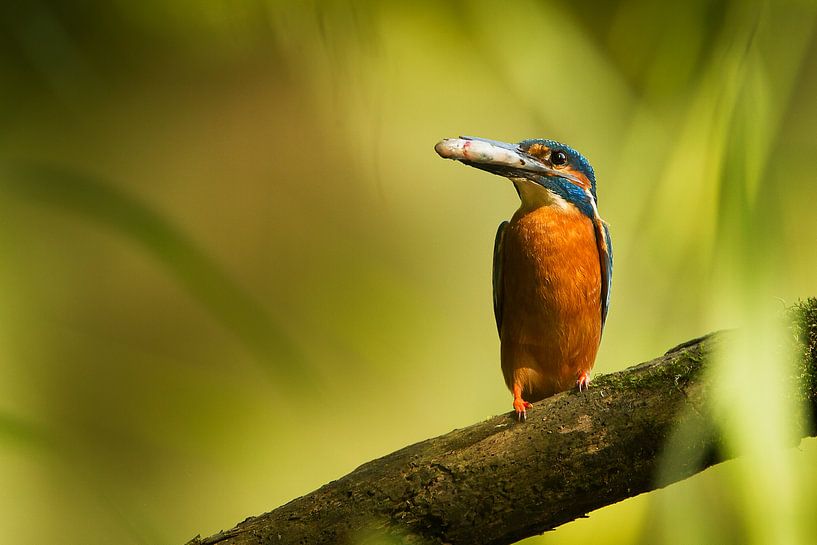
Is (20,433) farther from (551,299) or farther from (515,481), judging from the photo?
(551,299)

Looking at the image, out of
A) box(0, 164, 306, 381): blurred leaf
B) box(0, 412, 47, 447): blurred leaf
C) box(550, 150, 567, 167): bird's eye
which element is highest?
box(550, 150, 567, 167): bird's eye

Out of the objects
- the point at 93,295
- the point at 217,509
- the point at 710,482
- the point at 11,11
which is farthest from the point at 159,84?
the point at 11,11

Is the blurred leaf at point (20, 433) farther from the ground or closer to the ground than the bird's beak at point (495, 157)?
→ closer to the ground

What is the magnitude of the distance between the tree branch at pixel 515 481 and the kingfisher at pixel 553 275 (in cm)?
79

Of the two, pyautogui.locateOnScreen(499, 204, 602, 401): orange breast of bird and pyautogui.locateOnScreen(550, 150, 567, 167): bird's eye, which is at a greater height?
pyautogui.locateOnScreen(550, 150, 567, 167): bird's eye

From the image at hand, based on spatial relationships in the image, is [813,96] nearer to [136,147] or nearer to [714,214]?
[714,214]

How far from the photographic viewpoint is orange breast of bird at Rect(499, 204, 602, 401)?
232cm

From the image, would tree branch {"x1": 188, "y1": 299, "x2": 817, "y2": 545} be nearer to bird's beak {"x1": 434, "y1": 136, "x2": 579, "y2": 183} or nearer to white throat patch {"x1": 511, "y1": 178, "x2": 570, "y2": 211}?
bird's beak {"x1": 434, "y1": 136, "x2": 579, "y2": 183}

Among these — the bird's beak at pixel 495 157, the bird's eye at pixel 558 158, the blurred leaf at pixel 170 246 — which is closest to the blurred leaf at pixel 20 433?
the blurred leaf at pixel 170 246

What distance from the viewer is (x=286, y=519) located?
4.83 ft

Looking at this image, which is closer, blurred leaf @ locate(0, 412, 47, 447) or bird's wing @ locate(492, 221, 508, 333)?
blurred leaf @ locate(0, 412, 47, 447)

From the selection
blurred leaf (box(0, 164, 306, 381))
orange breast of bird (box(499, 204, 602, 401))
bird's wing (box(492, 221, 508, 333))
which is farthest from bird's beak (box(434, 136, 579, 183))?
blurred leaf (box(0, 164, 306, 381))

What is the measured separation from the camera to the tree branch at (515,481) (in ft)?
4.71

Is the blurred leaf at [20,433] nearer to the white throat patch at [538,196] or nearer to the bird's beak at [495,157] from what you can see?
the bird's beak at [495,157]
